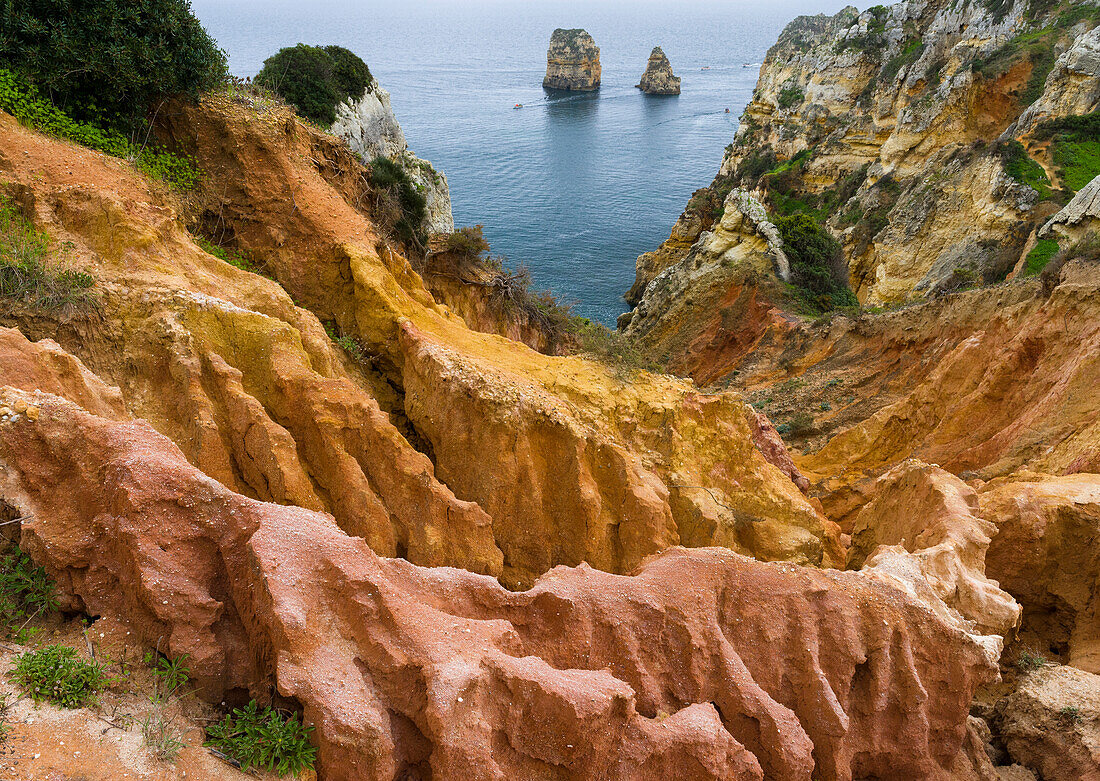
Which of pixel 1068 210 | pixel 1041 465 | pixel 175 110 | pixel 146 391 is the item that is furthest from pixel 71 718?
pixel 1068 210

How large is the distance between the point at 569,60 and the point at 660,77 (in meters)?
18.2

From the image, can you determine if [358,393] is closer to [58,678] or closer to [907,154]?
[58,678]

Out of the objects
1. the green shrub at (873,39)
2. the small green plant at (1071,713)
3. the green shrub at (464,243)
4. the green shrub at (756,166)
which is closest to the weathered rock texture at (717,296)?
the green shrub at (464,243)

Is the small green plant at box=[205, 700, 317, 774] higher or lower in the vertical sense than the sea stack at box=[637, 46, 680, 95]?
lower

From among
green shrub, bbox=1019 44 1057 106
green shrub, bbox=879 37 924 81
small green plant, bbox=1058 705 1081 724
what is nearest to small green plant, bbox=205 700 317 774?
small green plant, bbox=1058 705 1081 724

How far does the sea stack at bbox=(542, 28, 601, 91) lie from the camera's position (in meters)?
122

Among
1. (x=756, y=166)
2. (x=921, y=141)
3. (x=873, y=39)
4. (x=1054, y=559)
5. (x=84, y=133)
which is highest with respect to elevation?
(x=873, y=39)

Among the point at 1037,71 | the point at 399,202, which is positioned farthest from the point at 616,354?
the point at 1037,71

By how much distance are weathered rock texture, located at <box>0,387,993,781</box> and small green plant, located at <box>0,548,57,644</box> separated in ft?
0.44

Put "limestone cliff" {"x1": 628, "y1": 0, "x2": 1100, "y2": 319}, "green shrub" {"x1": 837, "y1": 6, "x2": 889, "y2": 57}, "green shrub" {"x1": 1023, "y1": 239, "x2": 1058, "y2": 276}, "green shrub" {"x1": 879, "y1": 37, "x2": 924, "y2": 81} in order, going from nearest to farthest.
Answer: "green shrub" {"x1": 1023, "y1": 239, "x2": 1058, "y2": 276} → "limestone cliff" {"x1": 628, "y1": 0, "x2": 1100, "y2": 319} → "green shrub" {"x1": 879, "y1": 37, "x2": 924, "y2": 81} → "green shrub" {"x1": 837, "y1": 6, "x2": 889, "y2": 57}

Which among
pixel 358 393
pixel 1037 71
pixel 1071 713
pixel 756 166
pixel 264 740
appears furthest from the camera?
pixel 756 166

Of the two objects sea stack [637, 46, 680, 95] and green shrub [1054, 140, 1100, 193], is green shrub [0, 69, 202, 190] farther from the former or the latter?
sea stack [637, 46, 680, 95]

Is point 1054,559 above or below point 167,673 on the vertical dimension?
below

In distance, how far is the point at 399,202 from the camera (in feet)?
69.2
